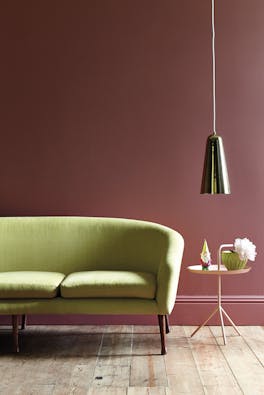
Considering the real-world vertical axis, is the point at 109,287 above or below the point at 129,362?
above

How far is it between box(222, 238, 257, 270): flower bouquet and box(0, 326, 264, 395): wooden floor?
20.5 inches

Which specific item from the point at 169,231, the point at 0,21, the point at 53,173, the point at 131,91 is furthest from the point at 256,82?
the point at 0,21

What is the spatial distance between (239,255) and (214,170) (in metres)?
0.62

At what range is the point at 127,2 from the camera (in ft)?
15.7

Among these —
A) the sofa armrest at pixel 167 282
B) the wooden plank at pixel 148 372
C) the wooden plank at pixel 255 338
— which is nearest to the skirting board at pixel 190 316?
the wooden plank at pixel 255 338

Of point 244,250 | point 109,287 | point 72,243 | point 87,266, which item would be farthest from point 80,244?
point 244,250

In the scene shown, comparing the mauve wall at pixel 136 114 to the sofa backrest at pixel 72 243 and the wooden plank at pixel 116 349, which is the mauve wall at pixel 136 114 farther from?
the wooden plank at pixel 116 349

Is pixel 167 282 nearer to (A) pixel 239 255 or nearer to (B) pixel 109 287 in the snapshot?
(B) pixel 109 287

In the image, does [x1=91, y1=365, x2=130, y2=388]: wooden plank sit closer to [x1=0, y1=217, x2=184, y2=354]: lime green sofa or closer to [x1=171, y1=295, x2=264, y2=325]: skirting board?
[x1=0, y1=217, x2=184, y2=354]: lime green sofa

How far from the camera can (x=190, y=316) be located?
186 inches

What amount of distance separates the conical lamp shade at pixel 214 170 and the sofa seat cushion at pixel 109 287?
787 mm

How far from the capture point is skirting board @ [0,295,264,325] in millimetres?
4691

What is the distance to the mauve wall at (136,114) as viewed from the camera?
4.75 m

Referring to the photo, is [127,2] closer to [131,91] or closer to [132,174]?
[131,91]
